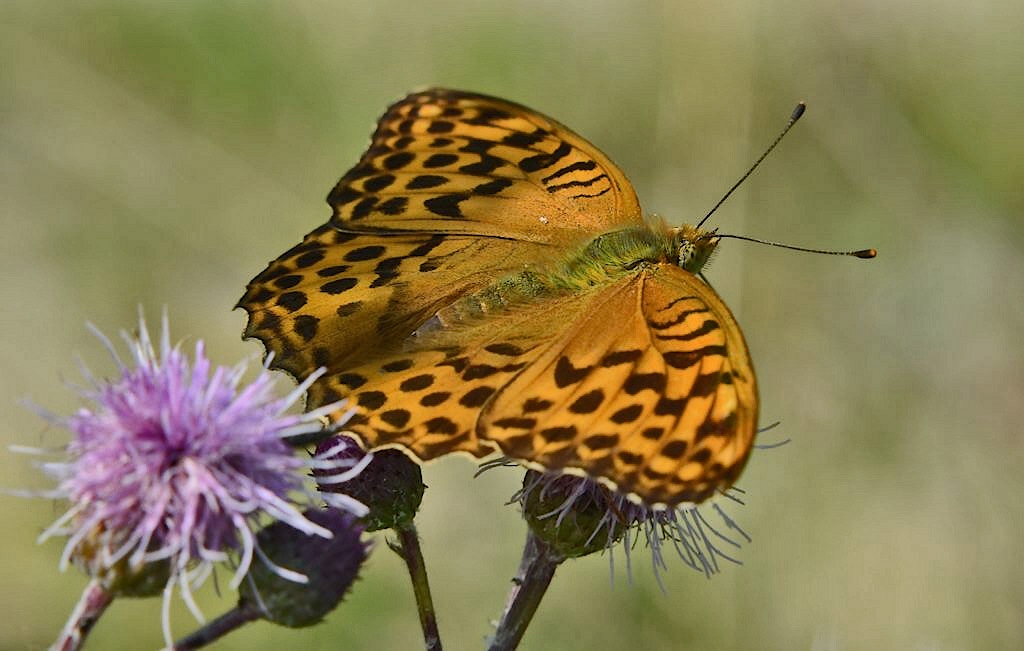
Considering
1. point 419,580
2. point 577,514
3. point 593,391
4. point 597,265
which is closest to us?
point 593,391

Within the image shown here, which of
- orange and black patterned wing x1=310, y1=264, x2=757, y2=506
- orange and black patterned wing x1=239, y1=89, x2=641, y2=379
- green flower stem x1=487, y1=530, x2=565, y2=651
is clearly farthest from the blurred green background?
orange and black patterned wing x1=310, y1=264, x2=757, y2=506

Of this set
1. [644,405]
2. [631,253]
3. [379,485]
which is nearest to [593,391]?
[644,405]

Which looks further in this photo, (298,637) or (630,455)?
(298,637)

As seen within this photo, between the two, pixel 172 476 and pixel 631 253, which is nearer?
pixel 172 476

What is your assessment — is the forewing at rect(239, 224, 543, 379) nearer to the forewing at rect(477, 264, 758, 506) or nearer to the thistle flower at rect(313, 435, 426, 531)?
the thistle flower at rect(313, 435, 426, 531)

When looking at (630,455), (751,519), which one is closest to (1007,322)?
(751,519)

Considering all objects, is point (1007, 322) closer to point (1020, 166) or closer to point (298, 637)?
point (1020, 166)

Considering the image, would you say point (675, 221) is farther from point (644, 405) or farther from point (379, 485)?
point (644, 405)
